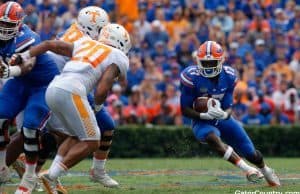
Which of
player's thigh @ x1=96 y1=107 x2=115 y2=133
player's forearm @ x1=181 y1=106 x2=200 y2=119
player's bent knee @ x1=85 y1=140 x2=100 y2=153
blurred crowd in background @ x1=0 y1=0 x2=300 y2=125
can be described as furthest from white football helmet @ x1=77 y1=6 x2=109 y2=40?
blurred crowd in background @ x1=0 y1=0 x2=300 y2=125

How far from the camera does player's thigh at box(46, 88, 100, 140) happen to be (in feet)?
26.3

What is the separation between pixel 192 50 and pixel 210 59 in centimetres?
815

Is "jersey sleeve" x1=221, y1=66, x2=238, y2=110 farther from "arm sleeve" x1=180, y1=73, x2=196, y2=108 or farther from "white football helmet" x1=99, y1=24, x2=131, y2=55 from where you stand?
"white football helmet" x1=99, y1=24, x2=131, y2=55

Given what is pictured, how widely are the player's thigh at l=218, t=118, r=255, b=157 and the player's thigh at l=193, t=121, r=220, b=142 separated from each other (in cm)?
16

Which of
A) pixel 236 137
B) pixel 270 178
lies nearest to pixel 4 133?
pixel 236 137

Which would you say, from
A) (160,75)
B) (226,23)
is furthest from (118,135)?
(226,23)

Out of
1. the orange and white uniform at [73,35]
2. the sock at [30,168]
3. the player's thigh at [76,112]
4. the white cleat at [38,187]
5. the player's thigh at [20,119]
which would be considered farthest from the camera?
the orange and white uniform at [73,35]

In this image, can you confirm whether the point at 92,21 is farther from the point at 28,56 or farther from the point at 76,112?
the point at 76,112

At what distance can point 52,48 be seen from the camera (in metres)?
8.22

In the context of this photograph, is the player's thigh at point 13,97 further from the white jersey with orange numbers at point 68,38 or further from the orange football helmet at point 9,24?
the white jersey with orange numbers at point 68,38

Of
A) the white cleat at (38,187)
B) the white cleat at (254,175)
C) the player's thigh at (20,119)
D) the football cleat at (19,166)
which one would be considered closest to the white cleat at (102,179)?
the white cleat at (38,187)

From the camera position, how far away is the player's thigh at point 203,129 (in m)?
9.63

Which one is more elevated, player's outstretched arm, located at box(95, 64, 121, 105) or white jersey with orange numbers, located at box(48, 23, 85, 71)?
player's outstretched arm, located at box(95, 64, 121, 105)

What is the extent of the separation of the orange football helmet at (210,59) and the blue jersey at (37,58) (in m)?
1.83
